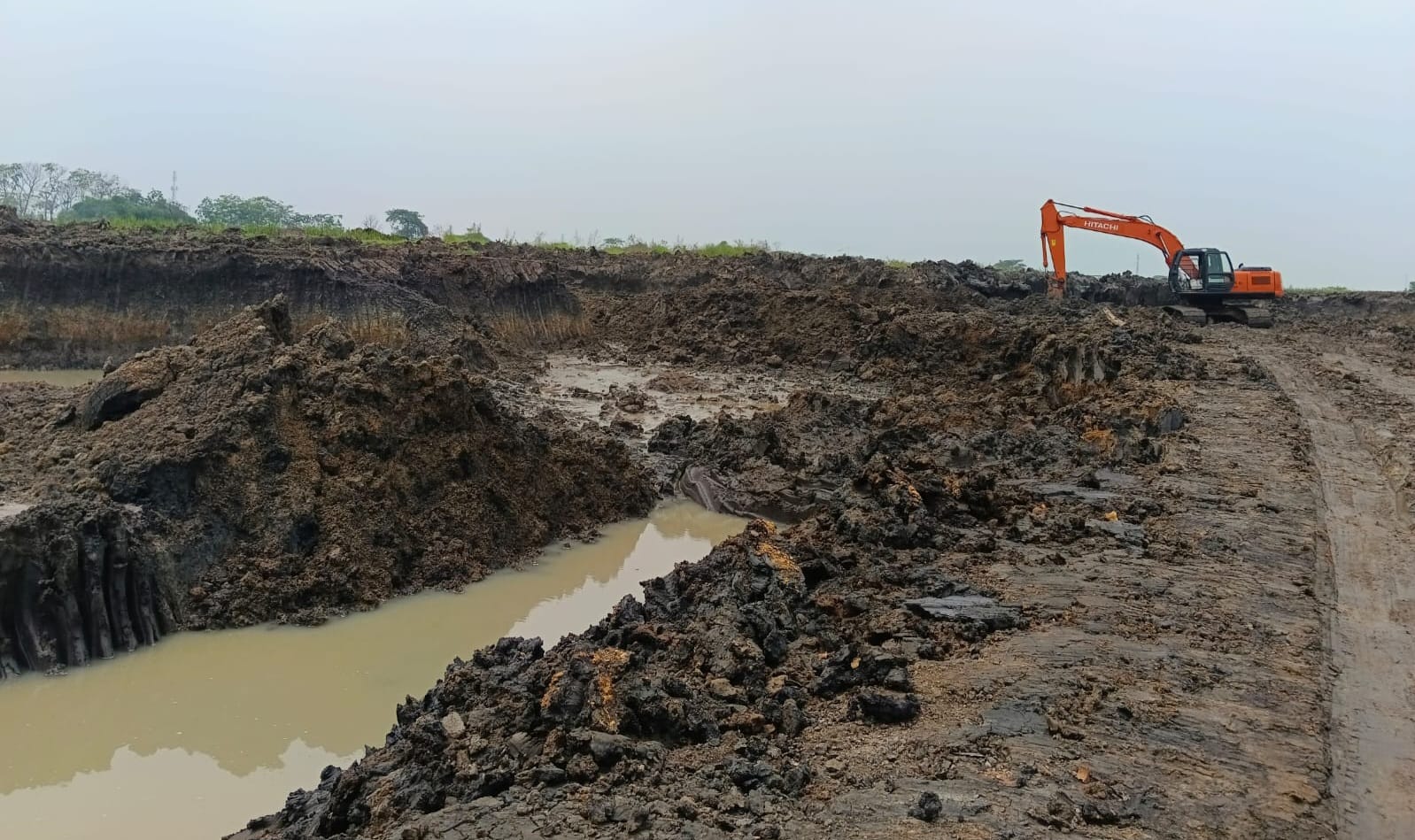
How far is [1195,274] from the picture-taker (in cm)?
2080

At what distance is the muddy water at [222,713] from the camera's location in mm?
4785

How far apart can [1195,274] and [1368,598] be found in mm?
17495

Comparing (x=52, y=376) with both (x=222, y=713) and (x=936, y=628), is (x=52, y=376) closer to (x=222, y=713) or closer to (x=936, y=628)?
(x=222, y=713)

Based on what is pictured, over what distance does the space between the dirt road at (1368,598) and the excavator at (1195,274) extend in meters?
9.81

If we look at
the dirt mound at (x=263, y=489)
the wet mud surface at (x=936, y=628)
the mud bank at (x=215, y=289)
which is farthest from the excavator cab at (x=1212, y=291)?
the dirt mound at (x=263, y=489)

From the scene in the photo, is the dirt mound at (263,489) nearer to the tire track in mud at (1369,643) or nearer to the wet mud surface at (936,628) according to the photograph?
the wet mud surface at (936,628)

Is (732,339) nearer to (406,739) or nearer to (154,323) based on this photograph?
(154,323)

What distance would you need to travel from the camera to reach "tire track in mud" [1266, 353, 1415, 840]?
3551 mm

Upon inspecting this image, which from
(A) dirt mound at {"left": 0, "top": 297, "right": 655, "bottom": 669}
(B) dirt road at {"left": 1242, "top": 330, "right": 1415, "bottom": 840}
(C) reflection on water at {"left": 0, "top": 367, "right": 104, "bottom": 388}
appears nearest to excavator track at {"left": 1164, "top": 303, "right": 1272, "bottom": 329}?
(B) dirt road at {"left": 1242, "top": 330, "right": 1415, "bottom": 840}

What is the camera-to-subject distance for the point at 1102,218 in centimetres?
2197

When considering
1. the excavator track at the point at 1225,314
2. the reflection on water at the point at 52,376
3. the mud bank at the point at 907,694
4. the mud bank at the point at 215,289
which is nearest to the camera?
the mud bank at the point at 907,694

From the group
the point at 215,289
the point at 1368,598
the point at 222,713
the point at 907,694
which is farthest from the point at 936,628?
the point at 215,289

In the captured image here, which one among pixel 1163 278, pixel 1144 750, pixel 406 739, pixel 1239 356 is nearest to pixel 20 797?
pixel 406 739

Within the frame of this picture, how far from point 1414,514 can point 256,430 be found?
9071 mm
